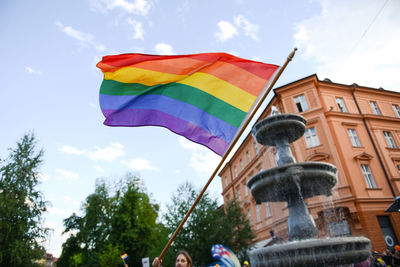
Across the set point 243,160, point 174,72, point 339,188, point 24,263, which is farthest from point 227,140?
point 243,160

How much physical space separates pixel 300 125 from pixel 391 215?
17665mm

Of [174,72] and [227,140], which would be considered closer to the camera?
[227,140]

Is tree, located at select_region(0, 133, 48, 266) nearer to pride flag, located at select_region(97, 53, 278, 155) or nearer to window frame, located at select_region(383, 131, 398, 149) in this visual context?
pride flag, located at select_region(97, 53, 278, 155)

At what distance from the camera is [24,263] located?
21.2 meters

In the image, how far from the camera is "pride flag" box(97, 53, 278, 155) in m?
4.69

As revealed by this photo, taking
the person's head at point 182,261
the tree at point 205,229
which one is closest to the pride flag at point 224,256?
the tree at point 205,229

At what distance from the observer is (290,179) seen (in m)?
5.64

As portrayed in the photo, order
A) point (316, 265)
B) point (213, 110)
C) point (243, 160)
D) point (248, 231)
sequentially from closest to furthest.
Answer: point (316, 265) → point (213, 110) → point (248, 231) → point (243, 160)

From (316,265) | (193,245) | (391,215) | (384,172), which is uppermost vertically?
(384,172)

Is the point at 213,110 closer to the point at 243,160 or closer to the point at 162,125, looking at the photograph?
the point at 162,125

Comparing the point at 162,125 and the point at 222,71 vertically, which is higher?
the point at 222,71

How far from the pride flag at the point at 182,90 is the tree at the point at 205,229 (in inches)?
619

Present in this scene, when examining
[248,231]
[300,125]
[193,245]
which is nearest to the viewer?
[300,125]

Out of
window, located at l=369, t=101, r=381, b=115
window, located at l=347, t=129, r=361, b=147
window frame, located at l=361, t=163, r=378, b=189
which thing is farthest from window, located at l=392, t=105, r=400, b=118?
window frame, located at l=361, t=163, r=378, b=189
